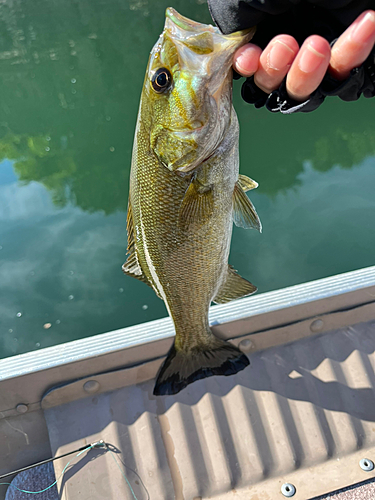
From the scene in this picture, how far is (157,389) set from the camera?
2.11 meters

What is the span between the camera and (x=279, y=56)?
1.28m

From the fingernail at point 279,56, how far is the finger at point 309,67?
50 mm

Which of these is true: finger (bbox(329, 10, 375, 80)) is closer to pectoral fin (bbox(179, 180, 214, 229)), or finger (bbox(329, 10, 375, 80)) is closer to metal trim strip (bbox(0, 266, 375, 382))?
pectoral fin (bbox(179, 180, 214, 229))

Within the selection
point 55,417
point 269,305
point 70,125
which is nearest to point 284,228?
point 269,305

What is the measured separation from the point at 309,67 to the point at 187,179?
63 cm

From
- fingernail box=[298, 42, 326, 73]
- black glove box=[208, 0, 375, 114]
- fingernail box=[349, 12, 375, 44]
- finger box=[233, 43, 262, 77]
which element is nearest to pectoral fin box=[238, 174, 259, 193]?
black glove box=[208, 0, 375, 114]

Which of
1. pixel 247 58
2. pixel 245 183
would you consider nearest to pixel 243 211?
pixel 245 183

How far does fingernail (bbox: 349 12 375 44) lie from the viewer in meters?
1.07

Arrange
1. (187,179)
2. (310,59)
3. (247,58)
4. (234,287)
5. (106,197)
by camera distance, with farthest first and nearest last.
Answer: (106,197), (234,287), (187,179), (247,58), (310,59)

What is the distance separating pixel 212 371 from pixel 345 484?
3.91 ft

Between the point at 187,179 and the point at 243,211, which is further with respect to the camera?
the point at 243,211

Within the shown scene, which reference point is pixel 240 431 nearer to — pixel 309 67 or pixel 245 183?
pixel 245 183

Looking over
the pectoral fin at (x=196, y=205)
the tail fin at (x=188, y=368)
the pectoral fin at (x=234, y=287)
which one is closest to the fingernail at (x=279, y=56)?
the pectoral fin at (x=196, y=205)

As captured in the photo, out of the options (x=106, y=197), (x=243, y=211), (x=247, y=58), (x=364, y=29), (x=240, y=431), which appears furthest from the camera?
(x=106, y=197)
